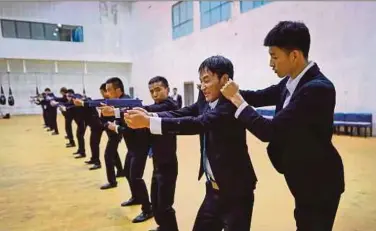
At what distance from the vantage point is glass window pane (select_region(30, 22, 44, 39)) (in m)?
19.1

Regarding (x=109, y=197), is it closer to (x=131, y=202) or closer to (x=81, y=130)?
(x=131, y=202)

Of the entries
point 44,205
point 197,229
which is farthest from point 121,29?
point 197,229

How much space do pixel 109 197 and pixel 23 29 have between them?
18026mm

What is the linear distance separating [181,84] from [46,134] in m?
7.72

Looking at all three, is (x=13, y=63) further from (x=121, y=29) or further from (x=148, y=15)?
(x=148, y=15)

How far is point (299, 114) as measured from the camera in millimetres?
1305

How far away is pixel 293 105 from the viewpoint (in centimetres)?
132

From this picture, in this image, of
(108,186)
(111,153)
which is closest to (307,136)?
(111,153)

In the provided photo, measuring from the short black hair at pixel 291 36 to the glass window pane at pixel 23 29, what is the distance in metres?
20.4

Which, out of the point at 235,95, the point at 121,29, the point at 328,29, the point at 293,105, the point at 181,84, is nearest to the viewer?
the point at 293,105

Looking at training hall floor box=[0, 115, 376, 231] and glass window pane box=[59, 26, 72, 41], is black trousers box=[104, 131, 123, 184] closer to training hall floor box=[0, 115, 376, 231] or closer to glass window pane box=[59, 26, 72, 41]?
training hall floor box=[0, 115, 376, 231]

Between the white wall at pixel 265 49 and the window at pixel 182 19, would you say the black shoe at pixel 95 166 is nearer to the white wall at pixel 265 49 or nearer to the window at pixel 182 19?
the white wall at pixel 265 49

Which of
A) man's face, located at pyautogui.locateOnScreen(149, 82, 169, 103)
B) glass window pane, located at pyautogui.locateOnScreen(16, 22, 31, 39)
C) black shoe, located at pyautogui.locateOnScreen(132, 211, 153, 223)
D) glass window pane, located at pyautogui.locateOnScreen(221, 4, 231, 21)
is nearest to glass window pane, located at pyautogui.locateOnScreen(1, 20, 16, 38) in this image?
glass window pane, located at pyautogui.locateOnScreen(16, 22, 31, 39)

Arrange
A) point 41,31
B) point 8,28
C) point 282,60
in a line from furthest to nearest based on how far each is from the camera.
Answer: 1. point 41,31
2. point 8,28
3. point 282,60
